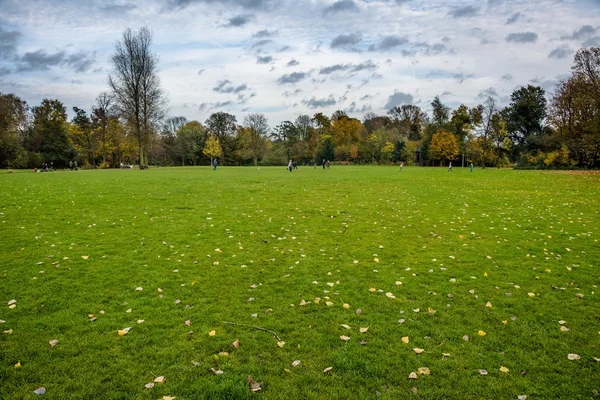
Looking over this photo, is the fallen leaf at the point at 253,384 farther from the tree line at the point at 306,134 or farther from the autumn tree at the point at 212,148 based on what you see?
the autumn tree at the point at 212,148

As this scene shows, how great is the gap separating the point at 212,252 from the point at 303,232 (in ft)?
12.5

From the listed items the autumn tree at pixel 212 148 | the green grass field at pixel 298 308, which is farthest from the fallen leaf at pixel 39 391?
the autumn tree at pixel 212 148

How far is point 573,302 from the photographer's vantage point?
22.0 ft

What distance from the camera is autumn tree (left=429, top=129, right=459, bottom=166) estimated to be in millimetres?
84125

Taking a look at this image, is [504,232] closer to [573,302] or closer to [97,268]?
[573,302]

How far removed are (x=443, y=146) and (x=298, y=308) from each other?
87.9 meters

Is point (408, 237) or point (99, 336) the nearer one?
point (99, 336)

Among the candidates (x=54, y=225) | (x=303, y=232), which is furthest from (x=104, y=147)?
(x=303, y=232)

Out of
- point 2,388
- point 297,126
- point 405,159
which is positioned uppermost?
point 297,126

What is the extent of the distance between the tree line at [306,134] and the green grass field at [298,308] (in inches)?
1792

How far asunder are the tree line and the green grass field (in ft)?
149

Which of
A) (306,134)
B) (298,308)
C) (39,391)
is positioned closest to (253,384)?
(298,308)

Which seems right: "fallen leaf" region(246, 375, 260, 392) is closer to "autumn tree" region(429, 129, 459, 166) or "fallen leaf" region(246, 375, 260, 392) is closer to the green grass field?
the green grass field

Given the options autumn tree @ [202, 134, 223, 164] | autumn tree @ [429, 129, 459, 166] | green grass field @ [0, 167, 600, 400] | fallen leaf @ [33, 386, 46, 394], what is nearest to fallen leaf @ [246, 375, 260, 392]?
green grass field @ [0, 167, 600, 400]
